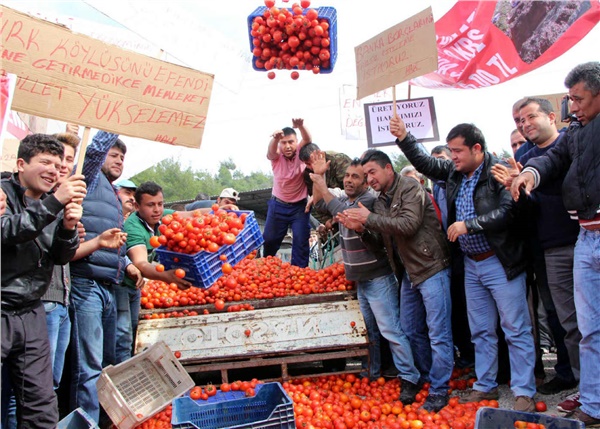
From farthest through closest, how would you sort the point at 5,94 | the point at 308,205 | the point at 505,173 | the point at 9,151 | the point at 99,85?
the point at 308,205 < the point at 9,151 < the point at 505,173 < the point at 99,85 < the point at 5,94

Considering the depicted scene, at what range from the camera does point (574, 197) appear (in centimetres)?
325

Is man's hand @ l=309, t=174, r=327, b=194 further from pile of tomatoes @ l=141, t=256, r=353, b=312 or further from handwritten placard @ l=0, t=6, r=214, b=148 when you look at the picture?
handwritten placard @ l=0, t=6, r=214, b=148

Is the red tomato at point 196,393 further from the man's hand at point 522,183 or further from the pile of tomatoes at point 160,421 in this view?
the man's hand at point 522,183

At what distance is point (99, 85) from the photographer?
10.9 ft

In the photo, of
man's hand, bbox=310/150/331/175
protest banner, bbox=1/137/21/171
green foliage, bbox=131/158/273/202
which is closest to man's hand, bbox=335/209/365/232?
man's hand, bbox=310/150/331/175

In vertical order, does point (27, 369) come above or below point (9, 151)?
below

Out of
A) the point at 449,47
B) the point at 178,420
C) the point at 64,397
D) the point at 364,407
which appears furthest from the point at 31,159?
the point at 449,47

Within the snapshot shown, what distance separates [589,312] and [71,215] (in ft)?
11.2

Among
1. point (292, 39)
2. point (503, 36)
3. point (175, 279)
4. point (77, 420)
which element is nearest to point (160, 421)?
point (77, 420)

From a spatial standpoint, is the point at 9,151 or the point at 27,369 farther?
the point at 9,151

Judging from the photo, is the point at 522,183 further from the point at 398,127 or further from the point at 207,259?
the point at 207,259

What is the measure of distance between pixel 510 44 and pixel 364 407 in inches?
190

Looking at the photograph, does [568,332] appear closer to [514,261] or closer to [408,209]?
[514,261]

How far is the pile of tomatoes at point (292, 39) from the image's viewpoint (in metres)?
4.61
